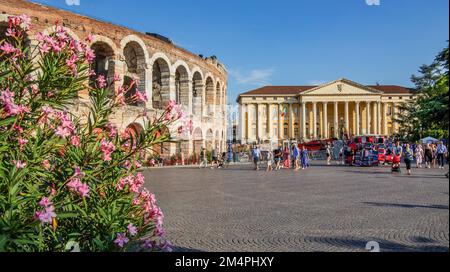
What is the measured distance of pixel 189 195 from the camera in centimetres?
1102

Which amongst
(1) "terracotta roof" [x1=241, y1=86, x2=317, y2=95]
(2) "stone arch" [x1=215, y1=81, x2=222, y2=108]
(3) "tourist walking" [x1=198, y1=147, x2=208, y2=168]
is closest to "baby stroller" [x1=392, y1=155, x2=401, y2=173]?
(3) "tourist walking" [x1=198, y1=147, x2=208, y2=168]

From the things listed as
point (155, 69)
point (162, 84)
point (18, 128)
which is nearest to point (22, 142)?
point (18, 128)

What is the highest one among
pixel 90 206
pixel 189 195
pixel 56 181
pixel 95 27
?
pixel 95 27

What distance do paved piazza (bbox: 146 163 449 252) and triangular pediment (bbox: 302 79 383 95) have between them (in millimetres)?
71264

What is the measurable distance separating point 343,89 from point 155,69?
6002 cm

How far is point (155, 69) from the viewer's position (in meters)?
29.0

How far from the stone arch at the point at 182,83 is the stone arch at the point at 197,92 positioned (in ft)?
7.67

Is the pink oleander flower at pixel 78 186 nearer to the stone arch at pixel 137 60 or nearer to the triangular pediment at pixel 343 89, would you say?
the stone arch at pixel 137 60

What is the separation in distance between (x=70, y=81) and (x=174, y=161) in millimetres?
25151

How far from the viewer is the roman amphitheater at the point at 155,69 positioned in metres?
A: 19.2

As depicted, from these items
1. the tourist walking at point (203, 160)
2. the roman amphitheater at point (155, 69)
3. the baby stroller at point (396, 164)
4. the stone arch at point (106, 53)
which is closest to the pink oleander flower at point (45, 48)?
the roman amphitheater at point (155, 69)
